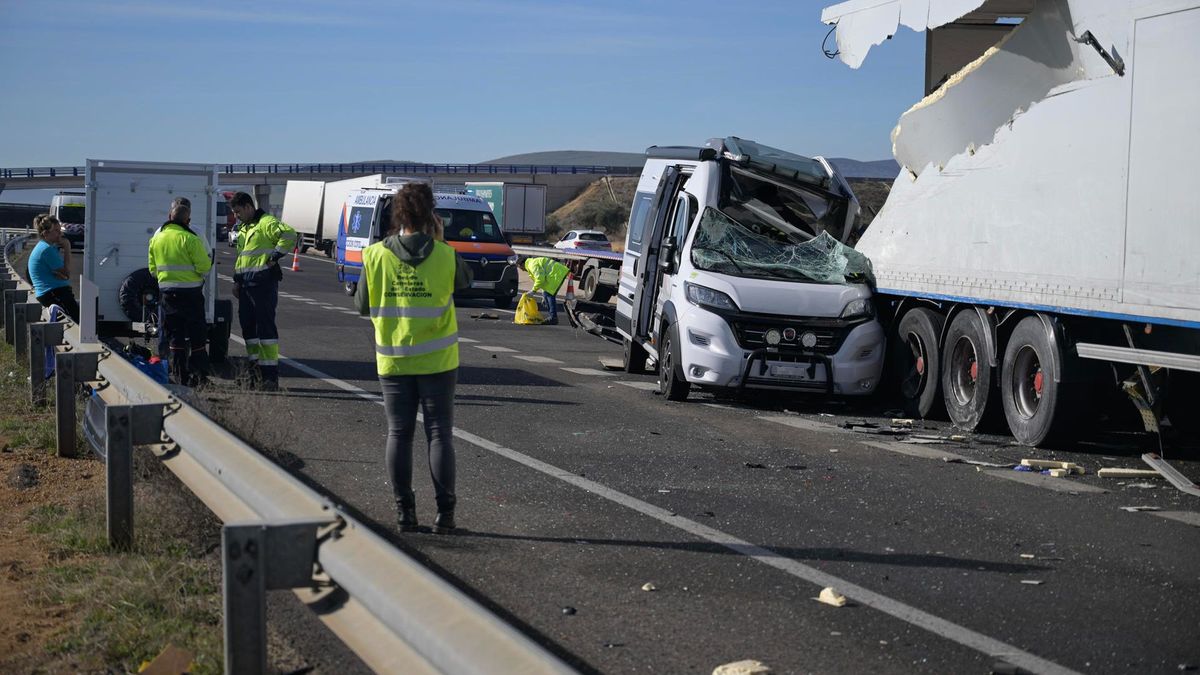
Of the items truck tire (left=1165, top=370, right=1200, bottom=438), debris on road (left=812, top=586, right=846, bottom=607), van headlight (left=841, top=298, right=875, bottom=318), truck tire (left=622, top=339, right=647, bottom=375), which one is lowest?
debris on road (left=812, top=586, right=846, bottom=607)

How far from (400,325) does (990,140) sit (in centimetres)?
626

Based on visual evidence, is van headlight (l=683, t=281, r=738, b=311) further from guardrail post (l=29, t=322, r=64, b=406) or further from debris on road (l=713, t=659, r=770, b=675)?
debris on road (l=713, t=659, r=770, b=675)

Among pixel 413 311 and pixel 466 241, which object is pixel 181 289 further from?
pixel 466 241

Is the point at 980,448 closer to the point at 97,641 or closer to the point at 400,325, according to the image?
the point at 400,325

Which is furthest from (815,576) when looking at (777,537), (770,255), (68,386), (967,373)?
(770,255)

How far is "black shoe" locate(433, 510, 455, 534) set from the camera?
7.66m

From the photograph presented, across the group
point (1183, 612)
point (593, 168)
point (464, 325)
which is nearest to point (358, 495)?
point (1183, 612)

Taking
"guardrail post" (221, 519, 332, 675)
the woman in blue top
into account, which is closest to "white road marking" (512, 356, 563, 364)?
the woman in blue top

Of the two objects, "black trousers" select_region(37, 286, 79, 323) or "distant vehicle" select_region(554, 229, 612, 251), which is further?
"distant vehicle" select_region(554, 229, 612, 251)

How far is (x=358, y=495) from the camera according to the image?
871 centimetres

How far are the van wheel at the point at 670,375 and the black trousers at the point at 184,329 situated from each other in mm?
4318

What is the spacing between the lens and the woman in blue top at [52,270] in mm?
14820

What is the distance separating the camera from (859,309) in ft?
45.1

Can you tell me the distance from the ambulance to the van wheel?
15423mm
